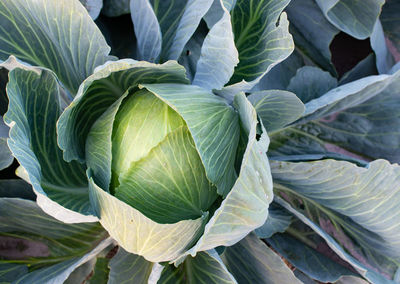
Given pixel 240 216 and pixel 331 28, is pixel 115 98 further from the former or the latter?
pixel 331 28

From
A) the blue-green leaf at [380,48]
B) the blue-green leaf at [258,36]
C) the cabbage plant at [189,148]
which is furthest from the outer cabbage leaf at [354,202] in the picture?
the blue-green leaf at [380,48]

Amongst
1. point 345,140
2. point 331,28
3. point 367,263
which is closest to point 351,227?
point 367,263

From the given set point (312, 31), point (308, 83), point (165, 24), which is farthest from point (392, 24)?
point (165, 24)

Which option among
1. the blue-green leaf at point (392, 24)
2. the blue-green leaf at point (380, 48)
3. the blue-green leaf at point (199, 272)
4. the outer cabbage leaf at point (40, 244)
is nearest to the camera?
the blue-green leaf at point (199, 272)

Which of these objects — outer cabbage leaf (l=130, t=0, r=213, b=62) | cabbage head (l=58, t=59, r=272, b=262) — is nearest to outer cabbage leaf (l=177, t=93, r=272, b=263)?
cabbage head (l=58, t=59, r=272, b=262)

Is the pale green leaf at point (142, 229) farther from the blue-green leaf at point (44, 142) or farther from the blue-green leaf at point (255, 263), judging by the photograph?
the blue-green leaf at point (255, 263)
